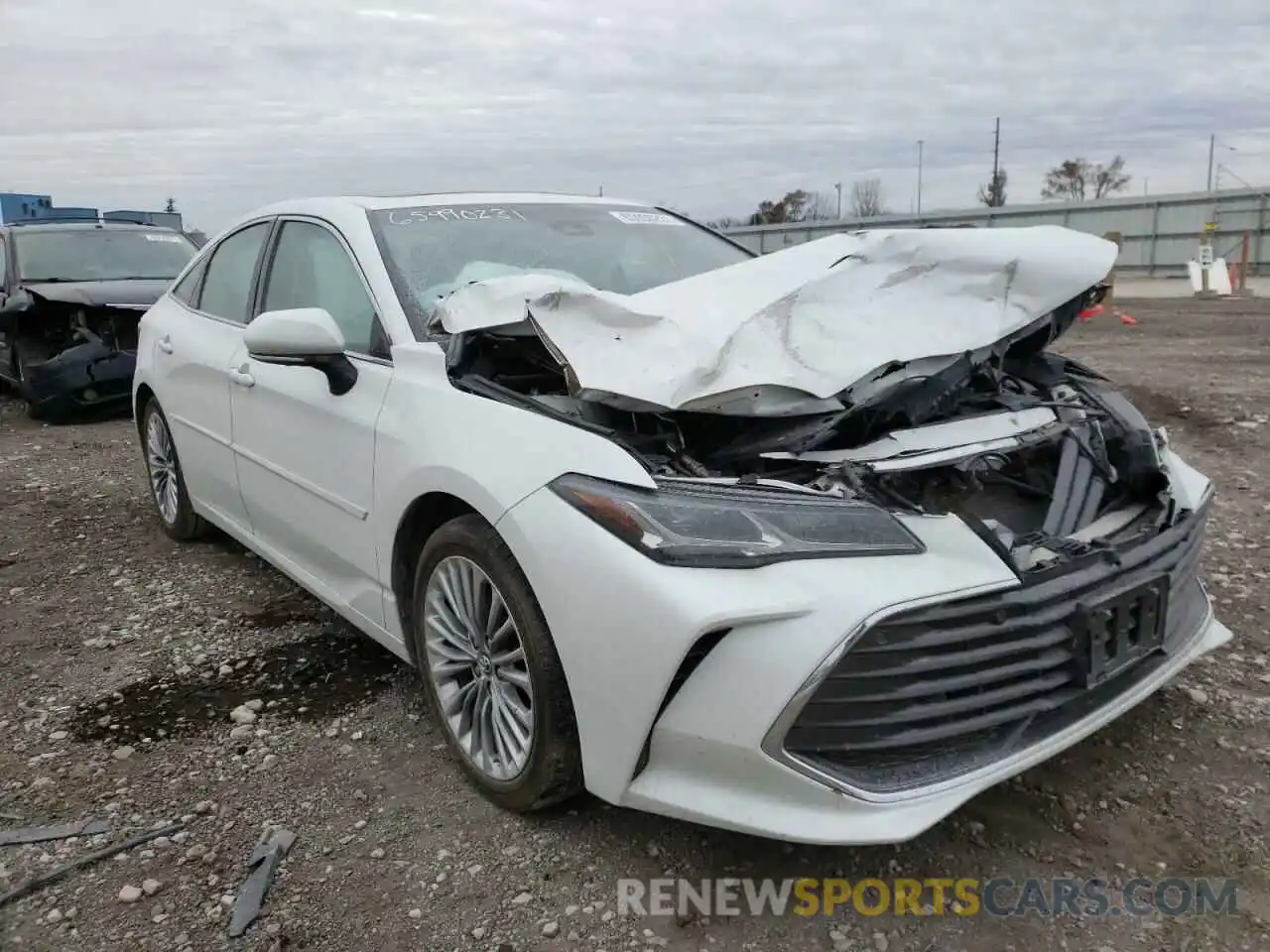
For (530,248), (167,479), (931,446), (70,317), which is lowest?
(167,479)

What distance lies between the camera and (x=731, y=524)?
2109 mm

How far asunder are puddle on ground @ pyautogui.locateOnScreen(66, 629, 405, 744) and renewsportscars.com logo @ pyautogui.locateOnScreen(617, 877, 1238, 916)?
1373 millimetres

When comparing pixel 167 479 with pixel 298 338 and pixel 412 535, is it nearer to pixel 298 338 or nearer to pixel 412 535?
pixel 298 338

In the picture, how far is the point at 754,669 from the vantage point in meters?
1.97

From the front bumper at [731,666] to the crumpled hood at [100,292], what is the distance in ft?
22.4

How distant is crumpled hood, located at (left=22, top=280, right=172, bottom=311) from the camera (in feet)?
25.7

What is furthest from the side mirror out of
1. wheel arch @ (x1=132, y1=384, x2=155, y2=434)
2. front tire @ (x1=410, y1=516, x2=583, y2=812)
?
wheel arch @ (x1=132, y1=384, x2=155, y2=434)

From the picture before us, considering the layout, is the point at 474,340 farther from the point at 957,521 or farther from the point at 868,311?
the point at 957,521

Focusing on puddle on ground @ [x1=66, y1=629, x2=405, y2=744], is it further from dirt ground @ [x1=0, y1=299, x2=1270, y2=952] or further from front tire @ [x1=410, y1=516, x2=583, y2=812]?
front tire @ [x1=410, y1=516, x2=583, y2=812]

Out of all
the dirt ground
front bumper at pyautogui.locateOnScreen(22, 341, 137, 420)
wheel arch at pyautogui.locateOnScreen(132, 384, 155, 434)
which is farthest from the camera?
front bumper at pyautogui.locateOnScreen(22, 341, 137, 420)

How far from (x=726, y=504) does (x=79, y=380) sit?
24.6 feet

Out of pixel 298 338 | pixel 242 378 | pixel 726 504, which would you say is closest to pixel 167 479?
pixel 242 378

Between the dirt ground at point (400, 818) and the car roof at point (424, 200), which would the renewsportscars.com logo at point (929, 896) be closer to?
the dirt ground at point (400, 818)

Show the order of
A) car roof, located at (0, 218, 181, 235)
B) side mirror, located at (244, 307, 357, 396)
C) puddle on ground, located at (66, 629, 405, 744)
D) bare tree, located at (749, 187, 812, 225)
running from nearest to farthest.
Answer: side mirror, located at (244, 307, 357, 396)
puddle on ground, located at (66, 629, 405, 744)
car roof, located at (0, 218, 181, 235)
bare tree, located at (749, 187, 812, 225)
